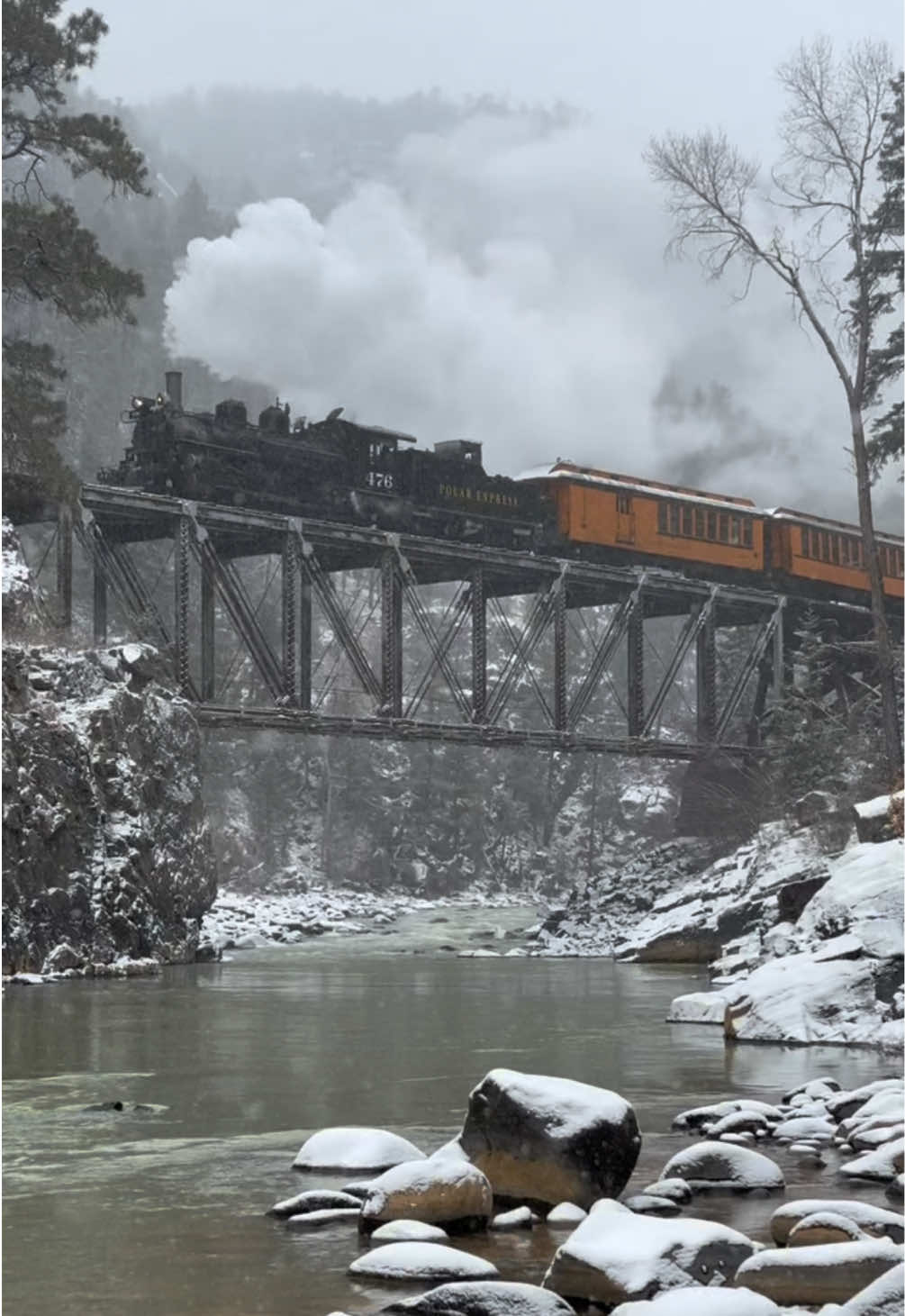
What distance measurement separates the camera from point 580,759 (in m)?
81.8

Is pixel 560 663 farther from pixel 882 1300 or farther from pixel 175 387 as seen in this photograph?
pixel 882 1300

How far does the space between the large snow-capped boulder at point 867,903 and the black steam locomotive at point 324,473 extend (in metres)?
21.6

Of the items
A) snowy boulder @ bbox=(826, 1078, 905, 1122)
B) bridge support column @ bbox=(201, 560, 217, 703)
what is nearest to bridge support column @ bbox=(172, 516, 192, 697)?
bridge support column @ bbox=(201, 560, 217, 703)

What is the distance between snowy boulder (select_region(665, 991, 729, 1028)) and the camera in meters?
17.1

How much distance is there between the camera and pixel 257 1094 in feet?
39.1

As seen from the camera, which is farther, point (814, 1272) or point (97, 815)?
point (97, 815)

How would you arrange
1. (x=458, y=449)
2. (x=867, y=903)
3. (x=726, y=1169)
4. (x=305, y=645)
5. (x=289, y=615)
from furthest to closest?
(x=458, y=449) < (x=305, y=645) < (x=289, y=615) < (x=867, y=903) < (x=726, y=1169)

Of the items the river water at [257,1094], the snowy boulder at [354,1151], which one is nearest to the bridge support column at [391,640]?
the river water at [257,1094]

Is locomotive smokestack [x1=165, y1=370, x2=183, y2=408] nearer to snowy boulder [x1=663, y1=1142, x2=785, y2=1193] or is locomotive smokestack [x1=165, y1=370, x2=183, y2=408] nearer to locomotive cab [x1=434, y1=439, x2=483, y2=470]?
locomotive cab [x1=434, y1=439, x2=483, y2=470]

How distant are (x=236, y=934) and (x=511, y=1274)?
32290 mm

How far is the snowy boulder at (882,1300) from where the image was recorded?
5539mm

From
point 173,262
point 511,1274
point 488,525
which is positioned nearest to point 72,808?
point 488,525

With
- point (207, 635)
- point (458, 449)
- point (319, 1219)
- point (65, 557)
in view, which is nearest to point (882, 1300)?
point (319, 1219)

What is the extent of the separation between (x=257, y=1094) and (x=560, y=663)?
33.7 meters
